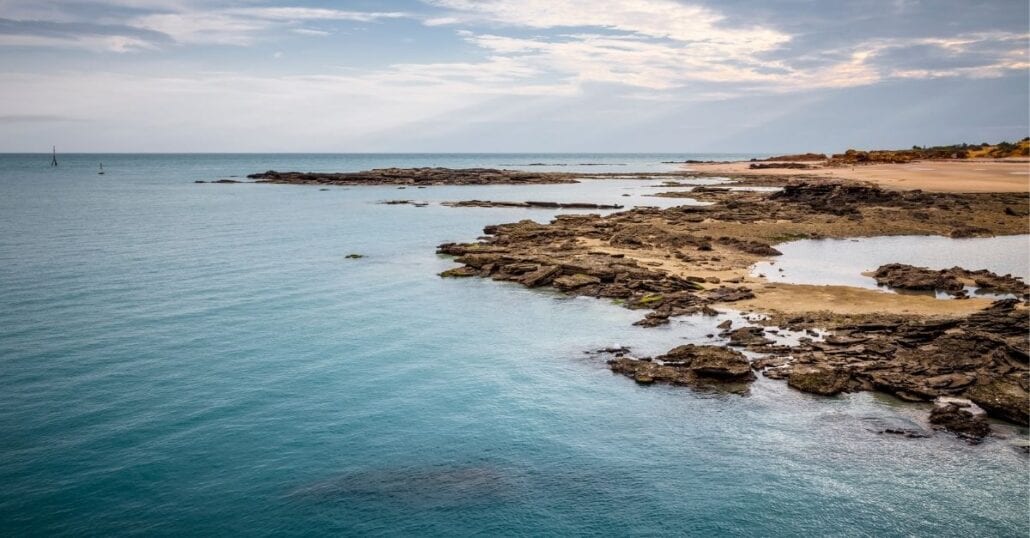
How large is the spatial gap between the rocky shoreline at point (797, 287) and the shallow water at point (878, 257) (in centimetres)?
162

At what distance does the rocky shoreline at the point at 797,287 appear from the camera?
19.5 m

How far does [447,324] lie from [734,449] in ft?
44.8

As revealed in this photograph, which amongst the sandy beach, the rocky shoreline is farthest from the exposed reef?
the sandy beach

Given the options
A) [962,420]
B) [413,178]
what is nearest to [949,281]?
[962,420]

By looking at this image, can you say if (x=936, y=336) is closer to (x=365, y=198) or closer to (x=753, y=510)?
(x=753, y=510)

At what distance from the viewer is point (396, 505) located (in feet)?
44.2

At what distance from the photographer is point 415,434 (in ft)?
55.2

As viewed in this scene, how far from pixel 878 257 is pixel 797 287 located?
1203 cm

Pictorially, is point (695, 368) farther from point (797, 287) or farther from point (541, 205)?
point (541, 205)

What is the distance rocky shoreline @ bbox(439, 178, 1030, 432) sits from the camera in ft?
63.9

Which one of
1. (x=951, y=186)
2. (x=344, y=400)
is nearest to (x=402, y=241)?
(x=344, y=400)

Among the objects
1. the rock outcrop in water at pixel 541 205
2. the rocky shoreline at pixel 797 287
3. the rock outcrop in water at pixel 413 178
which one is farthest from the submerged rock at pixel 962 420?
the rock outcrop in water at pixel 413 178

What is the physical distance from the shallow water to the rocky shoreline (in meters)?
1.62

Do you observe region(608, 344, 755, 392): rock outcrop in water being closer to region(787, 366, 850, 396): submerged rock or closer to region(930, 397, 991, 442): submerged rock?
region(787, 366, 850, 396): submerged rock
